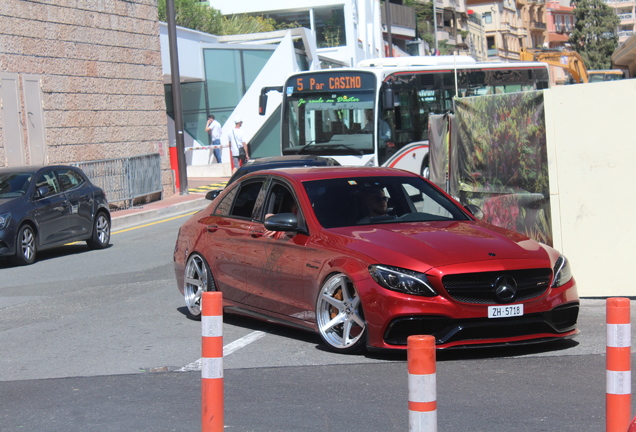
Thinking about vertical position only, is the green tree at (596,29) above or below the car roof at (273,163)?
above

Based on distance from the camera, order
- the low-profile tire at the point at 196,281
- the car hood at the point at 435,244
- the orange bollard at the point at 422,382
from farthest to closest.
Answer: the low-profile tire at the point at 196,281
the car hood at the point at 435,244
the orange bollard at the point at 422,382

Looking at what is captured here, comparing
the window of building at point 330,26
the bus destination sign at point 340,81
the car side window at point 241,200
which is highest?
the window of building at point 330,26

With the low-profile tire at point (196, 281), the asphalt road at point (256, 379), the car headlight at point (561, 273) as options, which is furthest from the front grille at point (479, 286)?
the low-profile tire at point (196, 281)

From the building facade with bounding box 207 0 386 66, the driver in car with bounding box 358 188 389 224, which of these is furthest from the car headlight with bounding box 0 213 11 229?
the building facade with bounding box 207 0 386 66

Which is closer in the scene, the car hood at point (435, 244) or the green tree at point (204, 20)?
the car hood at point (435, 244)

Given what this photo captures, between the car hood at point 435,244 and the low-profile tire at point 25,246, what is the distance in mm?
8066

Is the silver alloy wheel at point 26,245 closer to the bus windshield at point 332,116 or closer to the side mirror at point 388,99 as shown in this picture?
the bus windshield at point 332,116

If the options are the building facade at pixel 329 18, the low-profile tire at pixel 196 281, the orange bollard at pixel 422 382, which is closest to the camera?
the orange bollard at pixel 422 382

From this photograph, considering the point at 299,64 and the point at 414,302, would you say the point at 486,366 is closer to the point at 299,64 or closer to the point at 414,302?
the point at 414,302

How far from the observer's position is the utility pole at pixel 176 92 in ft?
82.4

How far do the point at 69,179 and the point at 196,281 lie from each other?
7.73 m

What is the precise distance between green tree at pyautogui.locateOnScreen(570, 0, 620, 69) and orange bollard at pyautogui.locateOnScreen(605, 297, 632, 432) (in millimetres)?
92994

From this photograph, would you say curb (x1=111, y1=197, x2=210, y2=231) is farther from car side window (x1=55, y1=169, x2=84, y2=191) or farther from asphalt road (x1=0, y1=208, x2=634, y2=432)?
asphalt road (x1=0, y1=208, x2=634, y2=432)

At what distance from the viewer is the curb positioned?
20078mm
